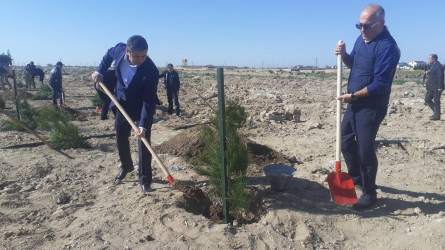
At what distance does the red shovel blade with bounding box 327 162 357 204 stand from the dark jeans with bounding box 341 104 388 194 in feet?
0.77

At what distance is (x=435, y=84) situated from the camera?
9422 millimetres

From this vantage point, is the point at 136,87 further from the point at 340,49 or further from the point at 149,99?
the point at 340,49

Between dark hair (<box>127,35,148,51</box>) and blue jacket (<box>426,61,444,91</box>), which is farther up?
dark hair (<box>127,35,148,51</box>)

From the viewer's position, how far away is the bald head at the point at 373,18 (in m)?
3.23

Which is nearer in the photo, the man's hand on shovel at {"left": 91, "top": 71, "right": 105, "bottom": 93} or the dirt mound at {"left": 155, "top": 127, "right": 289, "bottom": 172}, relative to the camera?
the man's hand on shovel at {"left": 91, "top": 71, "right": 105, "bottom": 93}

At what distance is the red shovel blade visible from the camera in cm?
345

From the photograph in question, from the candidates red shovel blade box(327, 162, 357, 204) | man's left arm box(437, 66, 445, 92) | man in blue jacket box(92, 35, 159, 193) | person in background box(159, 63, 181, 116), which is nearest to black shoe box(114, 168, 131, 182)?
man in blue jacket box(92, 35, 159, 193)

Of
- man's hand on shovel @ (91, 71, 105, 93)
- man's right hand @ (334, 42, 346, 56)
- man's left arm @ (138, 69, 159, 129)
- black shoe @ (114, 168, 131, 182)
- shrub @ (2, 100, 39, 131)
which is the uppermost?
man's right hand @ (334, 42, 346, 56)

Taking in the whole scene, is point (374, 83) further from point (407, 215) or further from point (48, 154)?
point (48, 154)

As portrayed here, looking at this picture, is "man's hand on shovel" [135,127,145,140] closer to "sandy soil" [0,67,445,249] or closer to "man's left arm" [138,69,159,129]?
"man's left arm" [138,69,159,129]

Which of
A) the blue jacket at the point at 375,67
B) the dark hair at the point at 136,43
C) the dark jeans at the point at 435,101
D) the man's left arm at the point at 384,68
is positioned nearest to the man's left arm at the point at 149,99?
the dark hair at the point at 136,43

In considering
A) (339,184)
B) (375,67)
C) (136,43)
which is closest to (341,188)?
(339,184)

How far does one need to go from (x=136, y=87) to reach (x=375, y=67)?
8.53ft

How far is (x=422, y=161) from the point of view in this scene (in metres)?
5.19
